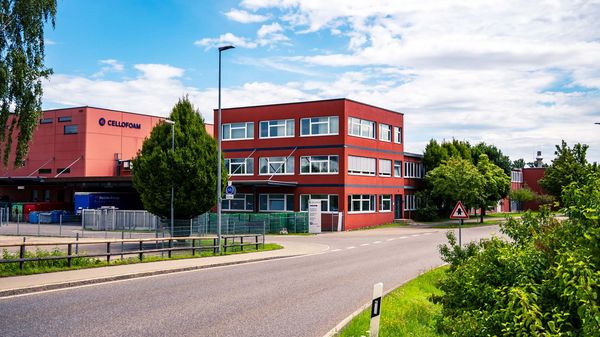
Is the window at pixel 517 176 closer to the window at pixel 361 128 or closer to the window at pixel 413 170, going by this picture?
the window at pixel 413 170

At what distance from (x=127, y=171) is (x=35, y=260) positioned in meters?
51.3

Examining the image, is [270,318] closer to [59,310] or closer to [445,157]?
[59,310]

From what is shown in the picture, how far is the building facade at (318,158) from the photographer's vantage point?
49.0 m

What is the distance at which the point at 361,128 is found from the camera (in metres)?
51.7

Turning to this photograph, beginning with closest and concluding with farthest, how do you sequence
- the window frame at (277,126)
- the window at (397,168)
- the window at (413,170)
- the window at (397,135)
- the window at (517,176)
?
the window frame at (277,126), the window at (397,135), the window at (397,168), the window at (413,170), the window at (517,176)

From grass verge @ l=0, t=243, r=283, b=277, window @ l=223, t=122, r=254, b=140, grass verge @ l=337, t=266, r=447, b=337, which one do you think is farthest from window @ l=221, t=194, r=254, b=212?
grass verge @ l=337, t=266, r=447, b=337

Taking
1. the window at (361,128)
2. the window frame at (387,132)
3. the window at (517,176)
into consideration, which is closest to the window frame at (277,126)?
the window at (361,128)

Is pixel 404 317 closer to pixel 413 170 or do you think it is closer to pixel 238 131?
pixel 238 131

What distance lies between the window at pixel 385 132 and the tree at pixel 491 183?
10.9m

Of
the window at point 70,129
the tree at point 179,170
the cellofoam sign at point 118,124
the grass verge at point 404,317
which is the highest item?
the cellofoam sign at point 118,124

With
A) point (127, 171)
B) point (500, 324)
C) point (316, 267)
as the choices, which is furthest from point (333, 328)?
point (127, 171)

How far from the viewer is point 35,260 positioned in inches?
706

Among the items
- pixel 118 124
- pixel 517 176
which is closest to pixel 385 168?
pixel 118 124

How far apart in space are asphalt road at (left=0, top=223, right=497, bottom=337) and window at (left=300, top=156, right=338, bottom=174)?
28.3 metres
